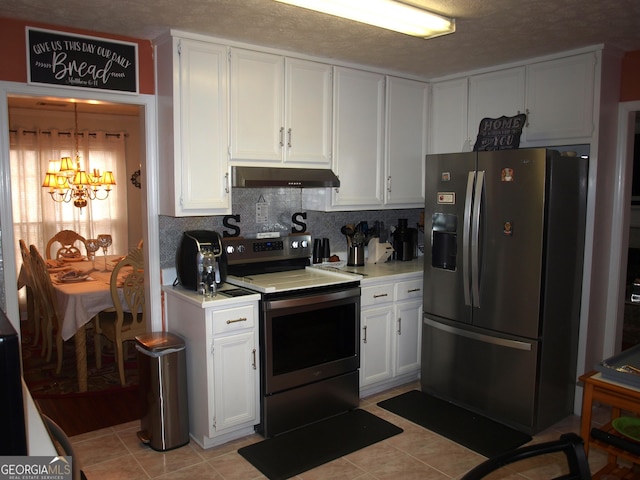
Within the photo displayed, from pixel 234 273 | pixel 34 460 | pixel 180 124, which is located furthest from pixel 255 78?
pixel 34 460

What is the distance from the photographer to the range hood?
3312 millimetres

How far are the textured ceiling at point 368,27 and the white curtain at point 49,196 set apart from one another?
3.49 meters

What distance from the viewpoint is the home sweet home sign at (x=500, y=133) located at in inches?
141

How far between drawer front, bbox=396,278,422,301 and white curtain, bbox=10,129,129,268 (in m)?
4.12

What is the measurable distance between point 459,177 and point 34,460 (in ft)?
9.94

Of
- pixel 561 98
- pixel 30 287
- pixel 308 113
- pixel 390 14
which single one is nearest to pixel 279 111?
pixel 308 113

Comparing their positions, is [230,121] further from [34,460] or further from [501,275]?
[34,460]

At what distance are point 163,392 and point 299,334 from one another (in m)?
0.86

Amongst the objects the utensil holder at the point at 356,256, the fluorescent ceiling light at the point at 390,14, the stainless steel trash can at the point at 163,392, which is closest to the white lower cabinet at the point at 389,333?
the utensil holder at the point at 356,256

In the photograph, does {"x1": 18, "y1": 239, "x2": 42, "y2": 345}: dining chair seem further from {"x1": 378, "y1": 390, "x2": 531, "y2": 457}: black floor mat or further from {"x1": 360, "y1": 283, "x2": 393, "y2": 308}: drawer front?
{"x1": 378, "y1": 390, "x2": 531, "y2": 457}: black floor mat

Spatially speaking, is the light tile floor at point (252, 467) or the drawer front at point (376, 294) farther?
the drawer front at point (376, 294)

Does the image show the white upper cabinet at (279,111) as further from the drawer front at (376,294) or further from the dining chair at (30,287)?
the dining chair at (30,287)

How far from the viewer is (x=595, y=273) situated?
11.5ft

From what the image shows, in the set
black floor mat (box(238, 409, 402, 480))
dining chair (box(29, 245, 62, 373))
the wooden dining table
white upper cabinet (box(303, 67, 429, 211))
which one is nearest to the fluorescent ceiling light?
white upper cabinet (box(303, 67, 429, 211))
